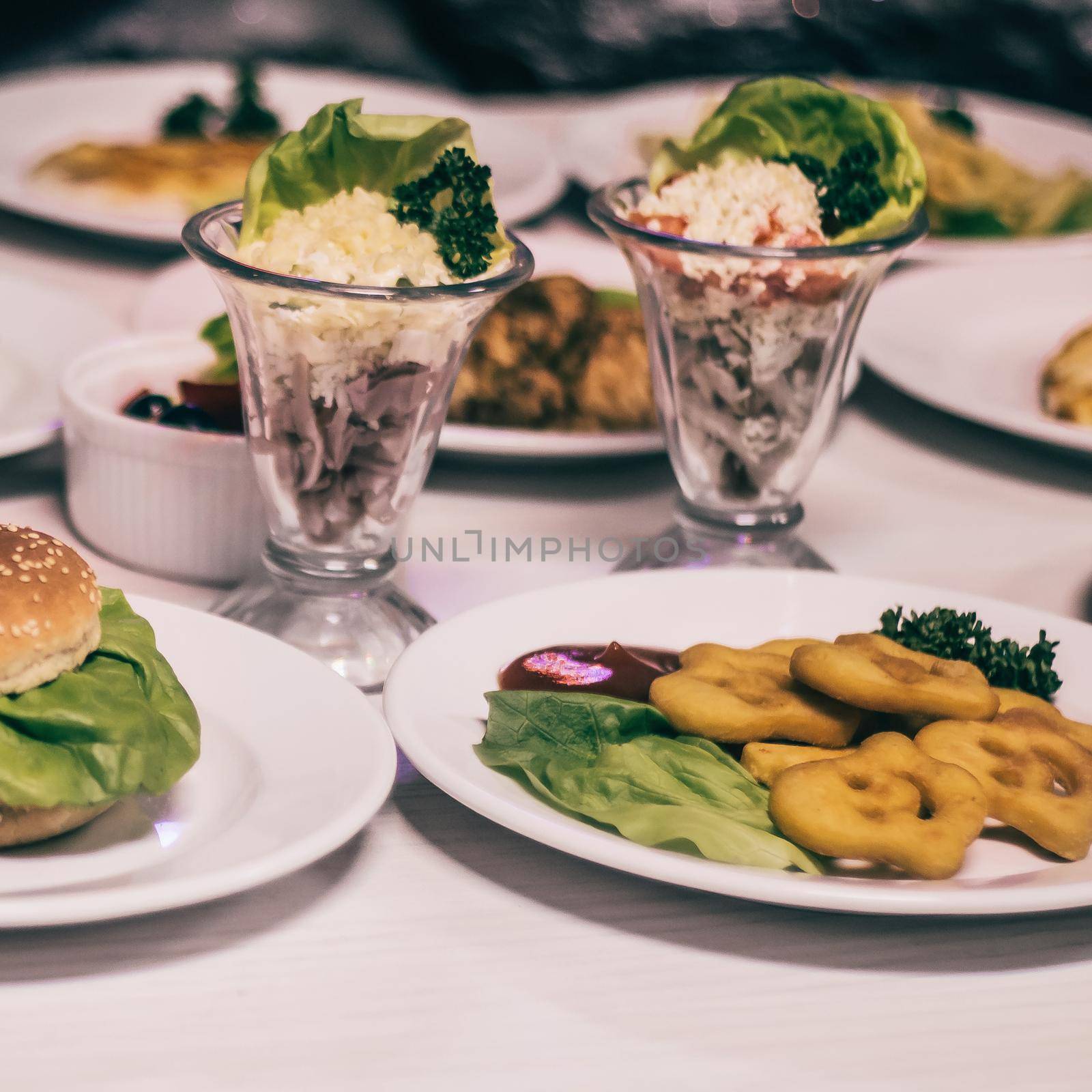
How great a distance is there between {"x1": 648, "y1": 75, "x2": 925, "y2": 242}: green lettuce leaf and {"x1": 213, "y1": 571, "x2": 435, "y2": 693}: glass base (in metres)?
0.67

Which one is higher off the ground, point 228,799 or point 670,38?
point 228,799

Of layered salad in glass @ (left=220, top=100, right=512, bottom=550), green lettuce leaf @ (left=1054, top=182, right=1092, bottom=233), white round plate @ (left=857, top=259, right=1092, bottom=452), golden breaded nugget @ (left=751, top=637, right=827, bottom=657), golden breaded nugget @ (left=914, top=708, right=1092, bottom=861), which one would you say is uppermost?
layered salad in glass @ (left=220, top=100, right=512, bottom=550)

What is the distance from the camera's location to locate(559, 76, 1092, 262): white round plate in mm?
3184

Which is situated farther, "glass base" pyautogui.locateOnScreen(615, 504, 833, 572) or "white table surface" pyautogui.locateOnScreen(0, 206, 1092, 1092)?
"glass base" pyautogui.locateOnScreen(615, 504, 833, 572)

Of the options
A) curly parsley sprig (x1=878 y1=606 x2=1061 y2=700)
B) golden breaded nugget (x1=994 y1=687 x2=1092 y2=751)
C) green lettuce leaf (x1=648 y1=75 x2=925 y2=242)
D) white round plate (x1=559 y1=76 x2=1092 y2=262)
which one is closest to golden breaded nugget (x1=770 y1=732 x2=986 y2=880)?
golden breaded nugget (x1=994 y1=687 x2=1092 y2=751)

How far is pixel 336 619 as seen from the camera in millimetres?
1660

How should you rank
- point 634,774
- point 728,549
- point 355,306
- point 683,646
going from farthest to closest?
1. point 728,549
2. point 683,646
3. point 355,306
4. point 634,774

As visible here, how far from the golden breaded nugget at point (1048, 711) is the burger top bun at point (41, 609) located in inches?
33.5

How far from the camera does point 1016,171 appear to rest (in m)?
3.53

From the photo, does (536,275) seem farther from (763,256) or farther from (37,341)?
(763,256)

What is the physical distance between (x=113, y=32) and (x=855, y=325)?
4.75 m

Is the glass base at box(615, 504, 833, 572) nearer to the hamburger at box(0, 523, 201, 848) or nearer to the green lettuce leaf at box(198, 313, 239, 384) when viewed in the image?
the green lettuce leaf at box(198, 313, 239, 384)

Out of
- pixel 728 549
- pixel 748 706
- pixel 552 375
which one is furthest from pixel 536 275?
pixel 748 706

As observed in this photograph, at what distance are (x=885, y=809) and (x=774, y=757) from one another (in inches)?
5.0
